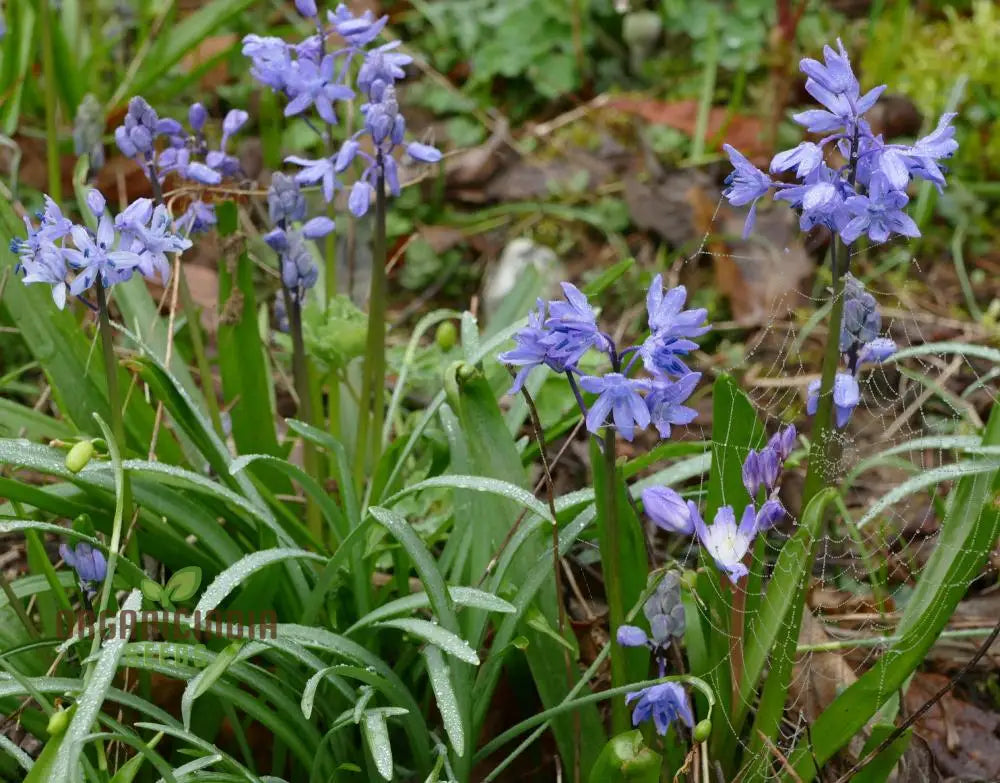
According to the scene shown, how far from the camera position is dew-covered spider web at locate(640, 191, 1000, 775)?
2.23m

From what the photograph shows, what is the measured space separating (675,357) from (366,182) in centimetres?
91

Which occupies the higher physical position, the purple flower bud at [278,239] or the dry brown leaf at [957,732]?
the purple flower bud at [278,239]

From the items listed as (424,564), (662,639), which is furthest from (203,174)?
(662,639)

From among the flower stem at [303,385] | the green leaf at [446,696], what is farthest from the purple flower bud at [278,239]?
the green leaf at [446,696]

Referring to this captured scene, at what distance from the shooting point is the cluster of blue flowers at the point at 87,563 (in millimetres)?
2061

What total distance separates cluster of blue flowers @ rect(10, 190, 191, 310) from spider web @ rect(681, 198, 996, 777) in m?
0.92

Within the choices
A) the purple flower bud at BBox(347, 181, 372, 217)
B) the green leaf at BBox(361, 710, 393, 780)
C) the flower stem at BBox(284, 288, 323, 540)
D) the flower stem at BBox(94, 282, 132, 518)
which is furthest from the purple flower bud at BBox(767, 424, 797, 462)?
the flower stem at BBox(94, 282, 132, 518)

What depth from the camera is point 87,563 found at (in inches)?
81.6

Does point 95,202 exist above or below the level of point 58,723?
above

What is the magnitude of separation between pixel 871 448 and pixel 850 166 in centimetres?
183

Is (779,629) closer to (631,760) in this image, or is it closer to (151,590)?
(631,760)

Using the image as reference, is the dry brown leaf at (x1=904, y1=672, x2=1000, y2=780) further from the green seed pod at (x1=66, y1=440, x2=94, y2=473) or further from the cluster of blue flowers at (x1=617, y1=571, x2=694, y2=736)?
the green seed pod at (x1=66, y1=440, x2=94, y2=473)

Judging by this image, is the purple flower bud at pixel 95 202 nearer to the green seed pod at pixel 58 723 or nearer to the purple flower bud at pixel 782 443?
the green seed pod at pixel 58 723

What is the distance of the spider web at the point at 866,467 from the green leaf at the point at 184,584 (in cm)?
92
